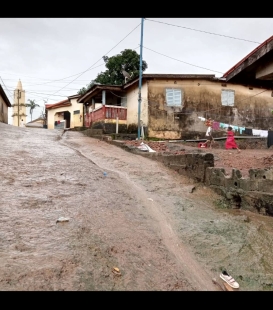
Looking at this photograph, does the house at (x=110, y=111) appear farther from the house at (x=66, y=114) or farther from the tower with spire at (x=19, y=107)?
the tower with spire at (x=19, y=107)

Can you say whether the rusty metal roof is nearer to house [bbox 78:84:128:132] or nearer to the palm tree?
house [bbox 78:84:128:132]

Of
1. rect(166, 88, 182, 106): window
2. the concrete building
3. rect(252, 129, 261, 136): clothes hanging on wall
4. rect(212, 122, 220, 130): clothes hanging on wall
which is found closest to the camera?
rect(166, 88, 182, 106): window

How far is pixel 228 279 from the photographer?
363 centimetres

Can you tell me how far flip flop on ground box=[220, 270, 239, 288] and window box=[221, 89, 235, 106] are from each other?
52.5 feet

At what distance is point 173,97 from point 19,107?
37164mm

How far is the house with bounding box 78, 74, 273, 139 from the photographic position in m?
16.9

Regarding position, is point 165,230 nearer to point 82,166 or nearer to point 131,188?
point 131,188

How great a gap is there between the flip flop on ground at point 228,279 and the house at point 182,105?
1339 cm

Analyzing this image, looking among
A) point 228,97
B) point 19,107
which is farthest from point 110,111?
point 19,107

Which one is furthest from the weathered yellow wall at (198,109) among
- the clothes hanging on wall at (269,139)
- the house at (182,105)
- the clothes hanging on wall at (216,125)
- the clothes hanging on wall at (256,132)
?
the clothes hanging on wall at (269,139)

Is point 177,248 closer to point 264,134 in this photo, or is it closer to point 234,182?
point 234,182

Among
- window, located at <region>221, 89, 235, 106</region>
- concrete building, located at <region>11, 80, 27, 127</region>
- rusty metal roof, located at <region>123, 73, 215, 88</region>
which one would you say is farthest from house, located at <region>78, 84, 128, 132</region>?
concrete building, located at <region>11, 80, 27, 127</region>

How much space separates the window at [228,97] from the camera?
1822 cm
